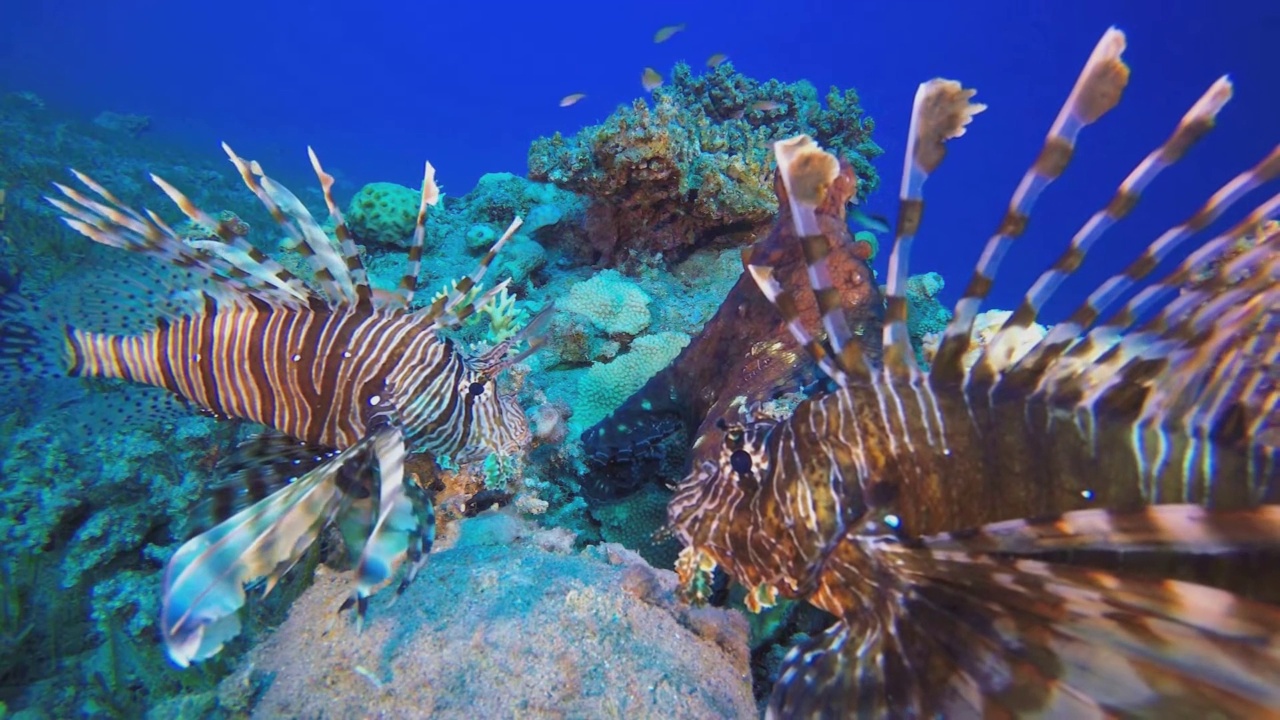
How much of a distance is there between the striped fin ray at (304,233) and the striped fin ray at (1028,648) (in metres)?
2.56

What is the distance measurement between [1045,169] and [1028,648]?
48.0 inches

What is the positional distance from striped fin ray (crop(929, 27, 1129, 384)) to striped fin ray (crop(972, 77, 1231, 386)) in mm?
107

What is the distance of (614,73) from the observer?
5054 inches

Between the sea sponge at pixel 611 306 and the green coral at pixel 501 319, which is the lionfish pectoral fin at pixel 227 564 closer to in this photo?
the green coral at pixel 501 319

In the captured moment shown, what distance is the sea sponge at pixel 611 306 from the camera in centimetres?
581

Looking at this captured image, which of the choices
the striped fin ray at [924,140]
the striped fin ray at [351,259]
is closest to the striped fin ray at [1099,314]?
the striped fin ray at [924,140]

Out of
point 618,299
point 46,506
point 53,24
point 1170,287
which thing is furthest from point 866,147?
point 53,24

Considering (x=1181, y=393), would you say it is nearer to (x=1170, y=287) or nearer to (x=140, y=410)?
(x=1170, y=287)

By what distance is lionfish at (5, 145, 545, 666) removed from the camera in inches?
108

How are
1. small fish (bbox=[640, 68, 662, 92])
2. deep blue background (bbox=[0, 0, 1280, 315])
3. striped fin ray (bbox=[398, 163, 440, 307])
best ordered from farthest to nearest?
deep blue background (bbox=[0, 0, 1280, 315]), small fish (bbox=[640, 68, 662, 92]), striped fin ray (bbox=[398, 163, 440, 307])

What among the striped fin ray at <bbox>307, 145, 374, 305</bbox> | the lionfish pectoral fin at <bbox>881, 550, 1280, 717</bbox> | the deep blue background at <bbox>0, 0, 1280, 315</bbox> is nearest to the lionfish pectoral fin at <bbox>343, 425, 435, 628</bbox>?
the striped fin ray at <bbox>307, 145, 374, 305</bbox>

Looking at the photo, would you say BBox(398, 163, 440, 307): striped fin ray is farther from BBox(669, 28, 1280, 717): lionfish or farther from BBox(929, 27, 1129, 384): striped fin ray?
BBox(929, 27, 1129, 384): striped fin ray

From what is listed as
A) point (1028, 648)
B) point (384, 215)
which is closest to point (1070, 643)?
point (1028, 648)

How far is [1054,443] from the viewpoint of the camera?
1841 mm
